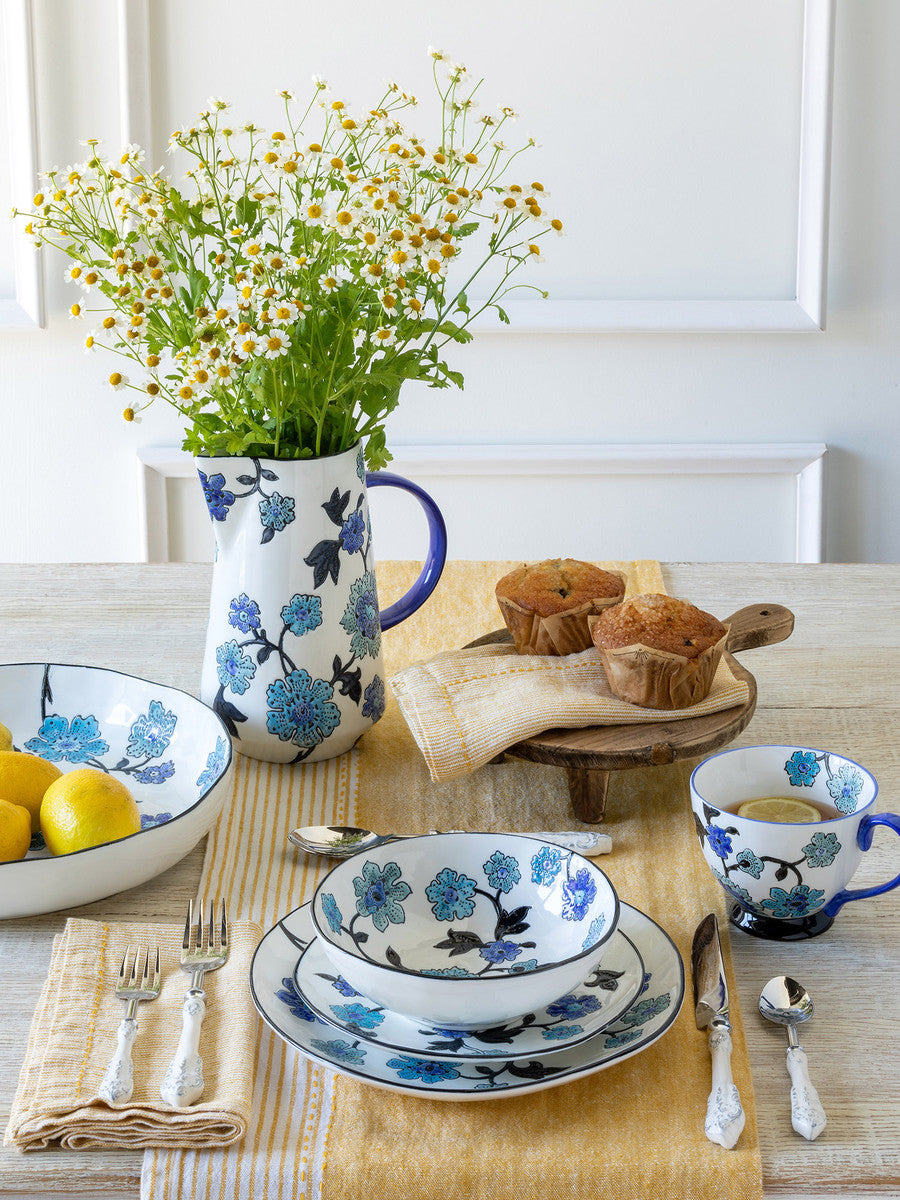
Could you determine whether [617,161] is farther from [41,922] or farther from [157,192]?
[41,922]

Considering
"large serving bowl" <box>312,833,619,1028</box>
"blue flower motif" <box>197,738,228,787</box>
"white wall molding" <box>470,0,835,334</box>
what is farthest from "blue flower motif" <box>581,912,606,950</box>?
"white wall molding" <box>470,0,835,334</box>

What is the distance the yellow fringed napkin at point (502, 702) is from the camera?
2.87 ft

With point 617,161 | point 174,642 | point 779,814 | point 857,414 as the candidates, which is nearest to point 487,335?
point 617,161

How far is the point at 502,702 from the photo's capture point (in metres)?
0.90

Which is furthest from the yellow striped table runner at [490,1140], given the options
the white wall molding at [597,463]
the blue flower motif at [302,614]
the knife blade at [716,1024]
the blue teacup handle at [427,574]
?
the white wall molding at [597,463]

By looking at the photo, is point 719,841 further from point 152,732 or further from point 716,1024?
point 152,732

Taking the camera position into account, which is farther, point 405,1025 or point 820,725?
point 820,725

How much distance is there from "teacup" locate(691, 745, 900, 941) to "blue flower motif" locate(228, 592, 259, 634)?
0.35 metres

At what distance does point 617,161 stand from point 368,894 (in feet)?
6.33

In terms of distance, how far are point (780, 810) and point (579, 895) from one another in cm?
17

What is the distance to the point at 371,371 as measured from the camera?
0.86m

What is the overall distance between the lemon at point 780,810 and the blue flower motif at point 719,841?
0.04 meters

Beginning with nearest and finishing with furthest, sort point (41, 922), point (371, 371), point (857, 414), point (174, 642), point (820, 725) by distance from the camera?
point (41, 922) < point (371, 371) < point (820, 725) < point (174, 642) < point (857, 414)

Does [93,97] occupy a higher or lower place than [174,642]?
higher
